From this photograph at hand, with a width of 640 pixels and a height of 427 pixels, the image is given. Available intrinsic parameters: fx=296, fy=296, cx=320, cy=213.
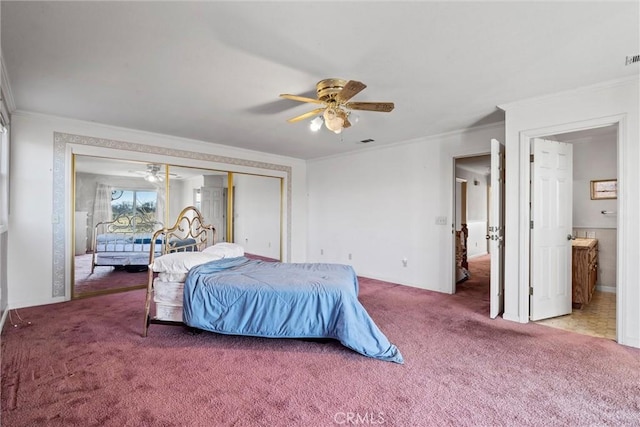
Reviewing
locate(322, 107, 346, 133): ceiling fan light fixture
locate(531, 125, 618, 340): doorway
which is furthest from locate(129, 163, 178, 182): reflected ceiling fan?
locate(531, 125, 618, 340): doorway

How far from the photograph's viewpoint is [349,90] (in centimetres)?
233

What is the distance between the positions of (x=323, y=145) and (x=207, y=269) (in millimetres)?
3177

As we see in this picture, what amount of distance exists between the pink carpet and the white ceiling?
2382 millimetres

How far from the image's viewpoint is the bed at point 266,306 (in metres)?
2.48

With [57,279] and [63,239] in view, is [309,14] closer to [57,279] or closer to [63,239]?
[63,239]

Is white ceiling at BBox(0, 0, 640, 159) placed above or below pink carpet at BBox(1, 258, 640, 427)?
above

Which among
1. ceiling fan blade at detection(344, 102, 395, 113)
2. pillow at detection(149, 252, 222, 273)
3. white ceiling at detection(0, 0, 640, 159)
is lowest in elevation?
pillow at detection(149, 252, 222, 273)

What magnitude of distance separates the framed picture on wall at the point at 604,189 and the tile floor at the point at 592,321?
1.59 m

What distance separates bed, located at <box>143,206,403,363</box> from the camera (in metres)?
2.48

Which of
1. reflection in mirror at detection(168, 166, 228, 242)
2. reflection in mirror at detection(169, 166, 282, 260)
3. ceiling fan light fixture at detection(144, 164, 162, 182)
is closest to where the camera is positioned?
ceiling fan light fixture at detection(144, 164, 162, 182)

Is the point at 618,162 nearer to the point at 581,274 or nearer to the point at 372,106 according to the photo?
the point at 581,274

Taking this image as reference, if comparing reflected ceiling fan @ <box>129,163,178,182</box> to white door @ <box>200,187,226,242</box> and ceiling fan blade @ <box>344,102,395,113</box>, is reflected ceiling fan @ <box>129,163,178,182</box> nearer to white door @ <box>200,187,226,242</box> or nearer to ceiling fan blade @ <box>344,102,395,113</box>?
white door @ <box>200,187,226,242</box>

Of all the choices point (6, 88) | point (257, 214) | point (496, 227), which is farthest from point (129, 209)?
point (496, 227)

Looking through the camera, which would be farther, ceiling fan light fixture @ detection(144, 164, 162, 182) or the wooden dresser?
ceiling fan light fixture @ detection(144, 164, 162, 182)
